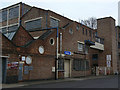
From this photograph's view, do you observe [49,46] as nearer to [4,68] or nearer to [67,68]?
[67,68]

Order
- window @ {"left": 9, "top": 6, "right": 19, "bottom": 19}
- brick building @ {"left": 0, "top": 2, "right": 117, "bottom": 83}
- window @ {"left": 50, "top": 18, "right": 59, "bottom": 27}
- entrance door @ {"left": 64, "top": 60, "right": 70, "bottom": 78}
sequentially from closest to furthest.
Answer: brick building @ {"left": 0, "top": 2, "right": 117, "bottom": 83}, entrance door @ {"left": 64, "top": 60, "right": 70, "bottom": 78}, window @ {"left": 50, "top": 18, "right": 59, "bottom": 27}, window @ {"left": 9, "top": 6, "right": 19, "bottom": 19}

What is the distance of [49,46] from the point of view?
2281 cm

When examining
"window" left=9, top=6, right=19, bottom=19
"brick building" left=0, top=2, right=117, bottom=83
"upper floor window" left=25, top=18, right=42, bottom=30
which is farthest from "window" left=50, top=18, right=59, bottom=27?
"window" left=9, top=6, right=19, bottom=19

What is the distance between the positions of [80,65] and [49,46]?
9.18 meters

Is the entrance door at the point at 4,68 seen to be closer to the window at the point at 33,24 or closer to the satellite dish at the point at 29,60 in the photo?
the satellite dish at the point at 29,60

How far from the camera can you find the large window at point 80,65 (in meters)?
28.4

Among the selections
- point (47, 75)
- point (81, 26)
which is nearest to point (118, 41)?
point (81, 26)

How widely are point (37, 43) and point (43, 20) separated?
30.9 ft

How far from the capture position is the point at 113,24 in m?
44.8

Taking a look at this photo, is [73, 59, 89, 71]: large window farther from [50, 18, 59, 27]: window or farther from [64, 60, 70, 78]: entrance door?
[50, 18, 59, 27]: window

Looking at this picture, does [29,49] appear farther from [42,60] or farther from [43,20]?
[43,20]

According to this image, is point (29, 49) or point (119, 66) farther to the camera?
point (119, 66)

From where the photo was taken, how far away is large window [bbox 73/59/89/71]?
28417 mm

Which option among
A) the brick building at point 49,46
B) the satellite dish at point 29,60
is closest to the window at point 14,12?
the brick building at point 49,46
